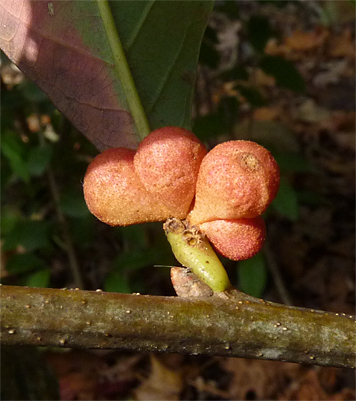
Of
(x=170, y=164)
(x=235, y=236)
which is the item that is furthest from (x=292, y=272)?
(x=170, y=164)

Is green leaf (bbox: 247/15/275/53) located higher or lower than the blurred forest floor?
higher

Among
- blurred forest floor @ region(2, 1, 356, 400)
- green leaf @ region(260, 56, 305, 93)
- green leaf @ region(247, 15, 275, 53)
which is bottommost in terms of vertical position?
blurred forest floor @ region(2, 1, 356, 400)

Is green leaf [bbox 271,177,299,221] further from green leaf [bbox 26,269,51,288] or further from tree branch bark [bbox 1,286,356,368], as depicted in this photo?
tree branch bark [bbox 1,286,356,368]

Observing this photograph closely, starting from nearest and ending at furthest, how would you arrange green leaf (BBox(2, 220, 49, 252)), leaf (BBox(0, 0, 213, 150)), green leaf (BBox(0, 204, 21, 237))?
leaf (BBox(0, 0, 213, 150))
green leaf (BBox(2, 220, 49, 252))
green leaf (BBox(0, 204, 21, 237))

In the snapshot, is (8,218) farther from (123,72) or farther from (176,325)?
(176,325)

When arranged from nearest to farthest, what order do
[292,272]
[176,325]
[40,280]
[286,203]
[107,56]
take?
[176,325], [107,56], [40,280], [286,203], [292,272]

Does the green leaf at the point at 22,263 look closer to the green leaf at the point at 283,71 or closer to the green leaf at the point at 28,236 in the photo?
the green leaf at the point at 28,236

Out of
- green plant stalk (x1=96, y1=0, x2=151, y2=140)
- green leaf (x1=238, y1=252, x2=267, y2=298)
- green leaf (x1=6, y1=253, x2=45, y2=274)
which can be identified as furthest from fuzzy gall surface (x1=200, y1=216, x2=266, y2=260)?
green leaf (x1=6, y1=253, x2=45, y2=274)
